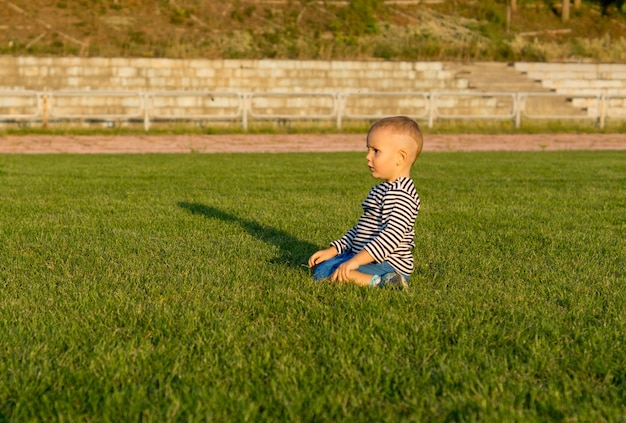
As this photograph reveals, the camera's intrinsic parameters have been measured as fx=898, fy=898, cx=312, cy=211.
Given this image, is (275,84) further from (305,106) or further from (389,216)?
(389,216)

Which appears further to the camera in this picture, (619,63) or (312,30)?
(312,30)

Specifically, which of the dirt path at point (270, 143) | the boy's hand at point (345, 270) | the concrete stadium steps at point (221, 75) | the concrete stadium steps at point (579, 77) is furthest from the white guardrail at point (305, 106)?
the boy's hand at point (345, 270)

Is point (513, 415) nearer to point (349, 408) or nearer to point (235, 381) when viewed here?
point (349, 408)

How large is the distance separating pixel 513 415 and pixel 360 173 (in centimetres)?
937

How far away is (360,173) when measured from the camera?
12.1m

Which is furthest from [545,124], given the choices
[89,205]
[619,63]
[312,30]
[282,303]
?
[282,303]

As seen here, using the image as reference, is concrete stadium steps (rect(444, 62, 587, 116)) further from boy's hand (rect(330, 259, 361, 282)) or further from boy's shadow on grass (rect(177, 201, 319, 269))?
boy's hand (rect(330, 259, 361, 282))

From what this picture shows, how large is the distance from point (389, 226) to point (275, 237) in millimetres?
1912

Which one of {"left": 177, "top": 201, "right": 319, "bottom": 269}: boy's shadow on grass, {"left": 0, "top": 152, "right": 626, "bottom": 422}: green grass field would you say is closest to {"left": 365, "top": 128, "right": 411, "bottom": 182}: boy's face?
{"left": 0, "top": 152, "right": 626, "bottom": 422}: green grass field

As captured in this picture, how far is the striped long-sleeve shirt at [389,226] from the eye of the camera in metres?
4.64

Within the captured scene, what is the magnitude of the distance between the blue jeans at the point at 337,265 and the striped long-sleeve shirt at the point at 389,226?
5cm

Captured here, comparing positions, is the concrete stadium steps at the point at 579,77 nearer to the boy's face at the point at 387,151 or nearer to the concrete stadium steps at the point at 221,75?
the concrete stadium steps at the point at 221,75

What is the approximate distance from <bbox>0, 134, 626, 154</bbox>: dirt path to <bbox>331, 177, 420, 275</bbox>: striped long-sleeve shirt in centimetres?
1235

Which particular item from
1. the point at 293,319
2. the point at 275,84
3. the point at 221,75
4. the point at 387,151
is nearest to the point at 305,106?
the point at 275,84
